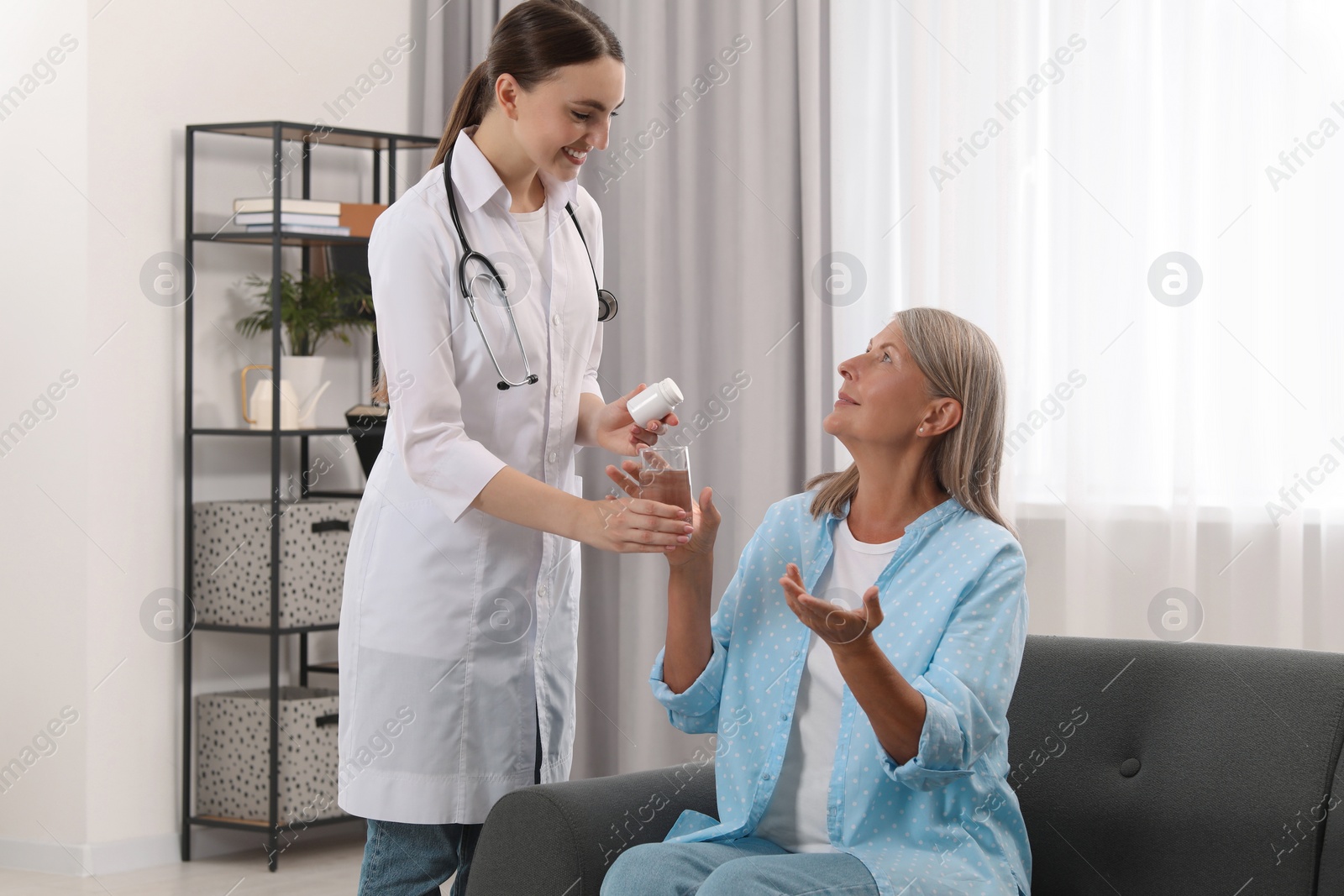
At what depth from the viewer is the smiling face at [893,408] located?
6.32 ft

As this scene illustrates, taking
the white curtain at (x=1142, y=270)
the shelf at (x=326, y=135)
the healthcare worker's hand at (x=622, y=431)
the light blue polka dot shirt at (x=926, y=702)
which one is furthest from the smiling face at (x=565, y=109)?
the shelf at (x=326, y=135)

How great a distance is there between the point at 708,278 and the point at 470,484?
193 centimetres

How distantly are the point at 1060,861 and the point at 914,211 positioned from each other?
5.70 feet

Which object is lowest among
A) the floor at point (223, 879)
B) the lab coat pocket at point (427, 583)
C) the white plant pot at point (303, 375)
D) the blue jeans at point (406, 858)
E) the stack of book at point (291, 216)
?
the floor at point (223, 879)

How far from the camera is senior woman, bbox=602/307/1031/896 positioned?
1.68 m

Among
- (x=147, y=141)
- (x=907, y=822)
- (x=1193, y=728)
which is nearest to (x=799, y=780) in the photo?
(x=907, y=822)

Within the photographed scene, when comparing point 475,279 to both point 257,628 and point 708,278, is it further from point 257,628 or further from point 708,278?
point 257,628

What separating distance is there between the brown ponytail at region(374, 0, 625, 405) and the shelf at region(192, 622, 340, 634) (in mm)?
1850

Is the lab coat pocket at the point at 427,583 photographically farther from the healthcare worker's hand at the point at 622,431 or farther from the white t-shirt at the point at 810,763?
the white t-shirt at the point at 810,763

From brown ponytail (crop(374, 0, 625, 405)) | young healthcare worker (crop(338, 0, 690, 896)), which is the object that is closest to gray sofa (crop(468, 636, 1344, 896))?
young healthcare worker (crop(338, 0, 690, 896))

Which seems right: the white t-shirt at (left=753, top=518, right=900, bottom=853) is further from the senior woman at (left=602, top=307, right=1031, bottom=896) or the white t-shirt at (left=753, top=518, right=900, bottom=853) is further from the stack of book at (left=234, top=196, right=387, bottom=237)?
the stack of book at (left=234, top=196, right=387, bottom=237)

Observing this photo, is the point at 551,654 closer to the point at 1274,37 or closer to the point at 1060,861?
the point at 1060,861

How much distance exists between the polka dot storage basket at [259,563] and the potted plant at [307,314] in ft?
1.14

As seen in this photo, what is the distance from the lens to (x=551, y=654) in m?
1.96
